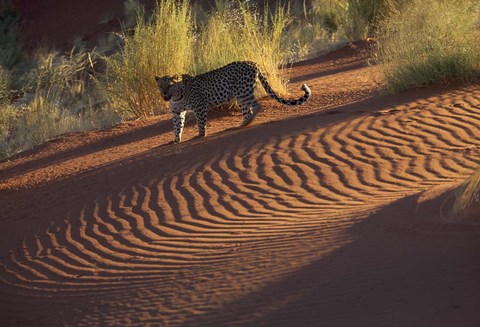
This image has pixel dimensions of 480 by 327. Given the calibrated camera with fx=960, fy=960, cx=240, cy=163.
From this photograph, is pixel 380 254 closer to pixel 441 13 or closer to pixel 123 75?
pixel 441 13

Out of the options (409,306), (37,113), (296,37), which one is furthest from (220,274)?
(296,37)

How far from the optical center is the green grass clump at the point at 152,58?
1683 cm

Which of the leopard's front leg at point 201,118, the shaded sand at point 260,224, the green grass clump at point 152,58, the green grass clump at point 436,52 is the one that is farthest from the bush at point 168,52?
the leopard's front leg at point 201,118

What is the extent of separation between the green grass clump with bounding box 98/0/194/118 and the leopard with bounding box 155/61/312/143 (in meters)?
3.52

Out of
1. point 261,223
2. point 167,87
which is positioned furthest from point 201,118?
point 261,223

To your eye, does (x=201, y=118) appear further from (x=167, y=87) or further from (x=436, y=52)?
(x=436, y=52)

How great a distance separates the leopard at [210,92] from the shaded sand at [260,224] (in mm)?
293

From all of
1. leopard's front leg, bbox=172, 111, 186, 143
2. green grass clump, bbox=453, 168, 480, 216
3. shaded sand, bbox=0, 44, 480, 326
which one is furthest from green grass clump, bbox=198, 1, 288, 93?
green grass clump, bbox=453, 168, 480, 216

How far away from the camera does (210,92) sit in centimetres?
1329

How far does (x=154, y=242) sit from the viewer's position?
9.52 meters

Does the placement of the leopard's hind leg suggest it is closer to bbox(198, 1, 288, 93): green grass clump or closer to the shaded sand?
the shaded sand

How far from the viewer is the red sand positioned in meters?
7.20

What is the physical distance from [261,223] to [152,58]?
317 inches

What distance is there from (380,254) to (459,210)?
768 millimetres
